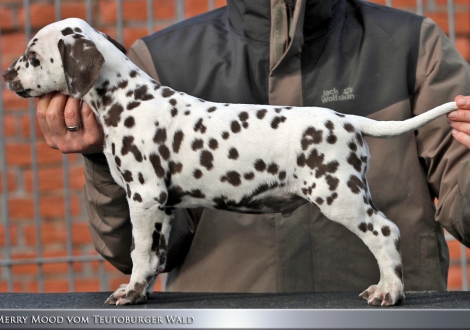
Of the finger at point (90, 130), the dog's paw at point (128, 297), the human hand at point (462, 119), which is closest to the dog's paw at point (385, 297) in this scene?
the human hand at point (462, 119)

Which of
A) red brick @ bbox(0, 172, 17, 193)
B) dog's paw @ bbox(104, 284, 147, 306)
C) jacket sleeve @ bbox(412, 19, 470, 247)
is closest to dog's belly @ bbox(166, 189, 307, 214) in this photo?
dog's paw @ bbox(104, 284, 147, 306)

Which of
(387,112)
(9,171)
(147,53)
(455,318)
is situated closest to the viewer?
(455,318)

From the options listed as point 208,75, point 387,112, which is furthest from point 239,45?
point 387,112

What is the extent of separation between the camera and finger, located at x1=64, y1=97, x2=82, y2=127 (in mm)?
2580

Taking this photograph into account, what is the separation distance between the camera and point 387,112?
3166 millimetres

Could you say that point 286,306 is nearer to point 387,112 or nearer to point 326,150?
point 326,150

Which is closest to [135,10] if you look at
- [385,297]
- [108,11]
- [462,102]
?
[108,11]

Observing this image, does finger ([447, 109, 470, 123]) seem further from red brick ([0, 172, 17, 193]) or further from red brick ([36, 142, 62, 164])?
red brick ([0, 172, 17, 193])

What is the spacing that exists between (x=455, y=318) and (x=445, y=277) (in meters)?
1.47

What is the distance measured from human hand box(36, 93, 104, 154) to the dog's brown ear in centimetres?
17

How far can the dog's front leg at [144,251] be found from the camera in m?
2.42

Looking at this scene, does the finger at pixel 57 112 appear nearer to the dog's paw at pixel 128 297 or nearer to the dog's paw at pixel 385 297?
the dog's paw at pixel 128 297

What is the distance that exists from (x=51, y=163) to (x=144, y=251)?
8.99ft

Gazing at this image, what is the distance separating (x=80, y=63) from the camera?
2406mm
